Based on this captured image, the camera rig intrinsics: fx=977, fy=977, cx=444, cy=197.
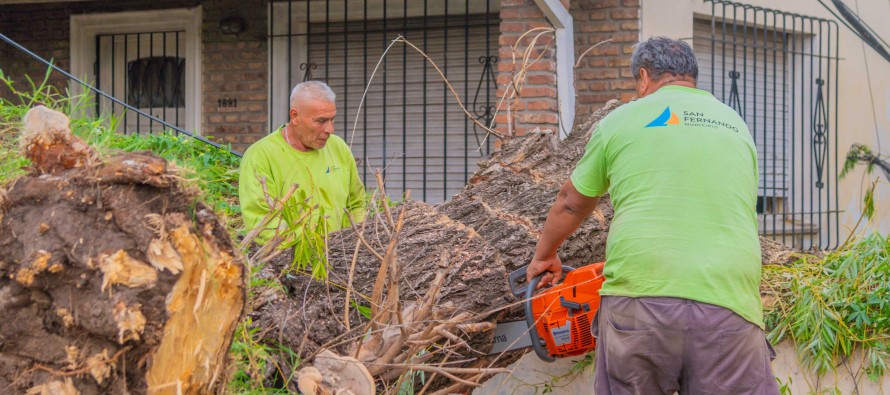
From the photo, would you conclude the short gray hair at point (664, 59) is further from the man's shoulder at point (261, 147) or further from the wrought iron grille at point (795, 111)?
the wrought iron grille at point (795, 111)

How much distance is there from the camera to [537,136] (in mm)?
4836

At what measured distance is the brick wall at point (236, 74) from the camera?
29.9ft

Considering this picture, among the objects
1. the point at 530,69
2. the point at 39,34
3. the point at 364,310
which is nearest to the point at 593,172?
the point at 364,310

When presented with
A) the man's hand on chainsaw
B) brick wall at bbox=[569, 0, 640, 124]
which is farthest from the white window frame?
the man's hand on chainsaw

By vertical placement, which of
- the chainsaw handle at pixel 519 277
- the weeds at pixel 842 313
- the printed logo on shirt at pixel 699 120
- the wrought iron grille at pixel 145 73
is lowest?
the weeds at pixel 842 313

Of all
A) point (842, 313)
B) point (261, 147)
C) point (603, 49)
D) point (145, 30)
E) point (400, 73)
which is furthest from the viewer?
point (145, 30)

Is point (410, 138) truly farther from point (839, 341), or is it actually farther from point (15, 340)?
point (15, 340)

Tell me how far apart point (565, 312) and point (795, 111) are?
6652mm

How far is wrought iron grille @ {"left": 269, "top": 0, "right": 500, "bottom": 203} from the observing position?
8484 mm

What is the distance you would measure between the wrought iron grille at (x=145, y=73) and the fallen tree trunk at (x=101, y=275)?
24.9 feet

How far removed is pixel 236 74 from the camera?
922 centimetres

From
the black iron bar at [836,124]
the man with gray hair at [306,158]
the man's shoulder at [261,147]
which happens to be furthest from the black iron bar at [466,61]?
the black iron bar at [836,124]

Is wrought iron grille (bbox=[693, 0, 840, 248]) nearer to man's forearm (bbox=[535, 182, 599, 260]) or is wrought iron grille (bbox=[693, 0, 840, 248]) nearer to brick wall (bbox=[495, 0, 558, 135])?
brick wall (bbox=[495, 0, 558, 135])

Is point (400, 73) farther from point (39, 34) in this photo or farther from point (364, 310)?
point (364, 310)
